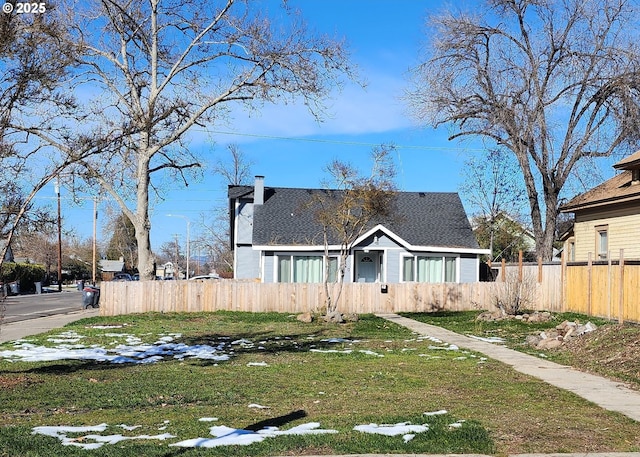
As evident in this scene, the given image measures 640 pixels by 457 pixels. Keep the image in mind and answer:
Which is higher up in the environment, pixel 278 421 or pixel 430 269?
pixel 430 269

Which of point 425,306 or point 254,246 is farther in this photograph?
point 254,246

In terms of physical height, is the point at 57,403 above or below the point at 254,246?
below

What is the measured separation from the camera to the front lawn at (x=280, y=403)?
7090mm

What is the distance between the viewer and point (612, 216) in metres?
27.2

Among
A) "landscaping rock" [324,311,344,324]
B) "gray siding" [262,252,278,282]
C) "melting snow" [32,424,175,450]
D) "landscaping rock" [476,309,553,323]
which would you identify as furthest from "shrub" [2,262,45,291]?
"melting snow" [32,424,175,450]

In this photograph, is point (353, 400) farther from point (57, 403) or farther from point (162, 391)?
point (57, 403)

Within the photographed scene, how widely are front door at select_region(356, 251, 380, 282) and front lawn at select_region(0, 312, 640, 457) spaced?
17635 mm

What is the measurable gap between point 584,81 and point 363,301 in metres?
Result: 14.6

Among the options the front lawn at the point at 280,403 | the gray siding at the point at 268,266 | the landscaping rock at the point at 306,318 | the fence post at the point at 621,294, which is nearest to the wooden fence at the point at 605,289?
the fence post at the point at 621,294

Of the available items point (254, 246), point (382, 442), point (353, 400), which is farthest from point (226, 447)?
point (254, 246)

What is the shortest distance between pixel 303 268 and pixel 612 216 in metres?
13.5

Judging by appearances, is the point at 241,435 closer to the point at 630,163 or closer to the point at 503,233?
the point at 630,163

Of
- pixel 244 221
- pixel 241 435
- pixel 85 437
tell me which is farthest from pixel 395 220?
pixel 85 437

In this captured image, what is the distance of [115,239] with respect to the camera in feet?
322
